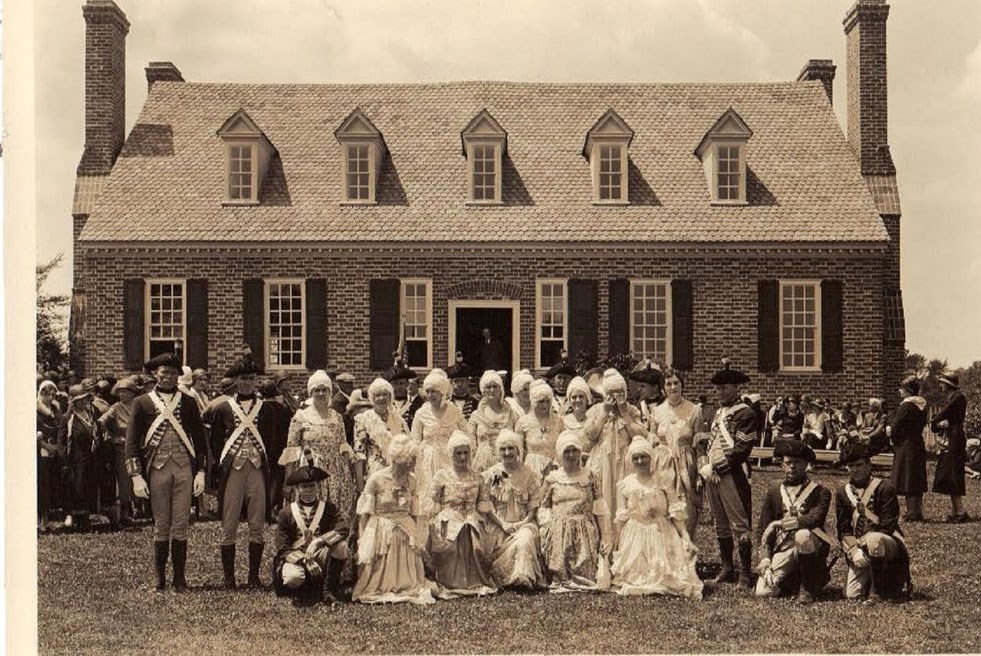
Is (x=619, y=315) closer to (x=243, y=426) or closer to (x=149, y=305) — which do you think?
(x=149, y=305)

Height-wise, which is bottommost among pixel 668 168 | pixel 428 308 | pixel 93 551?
pixel 93 551

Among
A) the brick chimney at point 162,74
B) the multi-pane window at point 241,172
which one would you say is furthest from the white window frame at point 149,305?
the brick chimney at point 162,74

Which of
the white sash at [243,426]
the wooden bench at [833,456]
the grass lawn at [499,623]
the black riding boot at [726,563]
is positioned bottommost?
the grass lawn at [499,623]

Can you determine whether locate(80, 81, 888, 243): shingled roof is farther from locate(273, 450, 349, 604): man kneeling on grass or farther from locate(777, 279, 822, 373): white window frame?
locate(273, 450, 349, 604): man kneeling on grass

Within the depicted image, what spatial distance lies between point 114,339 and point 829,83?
11.8m

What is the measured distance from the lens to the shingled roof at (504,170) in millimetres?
18062

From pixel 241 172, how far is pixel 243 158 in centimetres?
25

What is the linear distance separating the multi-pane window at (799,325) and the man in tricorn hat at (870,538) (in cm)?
861

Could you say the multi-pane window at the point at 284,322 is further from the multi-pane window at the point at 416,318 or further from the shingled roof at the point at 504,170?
the multi-pane window at the point at 416,318

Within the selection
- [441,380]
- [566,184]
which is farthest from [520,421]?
[566,184]

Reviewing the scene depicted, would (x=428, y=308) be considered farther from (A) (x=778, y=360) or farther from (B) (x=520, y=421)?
(B) (x=520, y=421)

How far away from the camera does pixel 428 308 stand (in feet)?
59.1

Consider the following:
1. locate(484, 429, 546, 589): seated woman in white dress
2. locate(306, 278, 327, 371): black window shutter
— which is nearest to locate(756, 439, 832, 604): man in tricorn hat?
locate(484, 429, 546, 589): seated woman in white dress

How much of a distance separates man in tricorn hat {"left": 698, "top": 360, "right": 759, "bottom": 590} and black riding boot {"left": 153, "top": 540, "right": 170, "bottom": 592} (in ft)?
15.1
